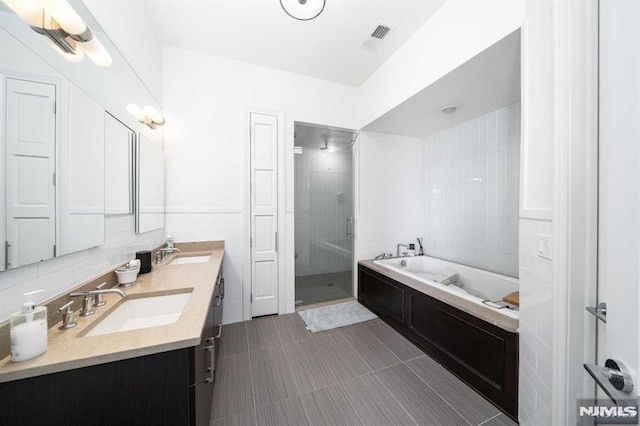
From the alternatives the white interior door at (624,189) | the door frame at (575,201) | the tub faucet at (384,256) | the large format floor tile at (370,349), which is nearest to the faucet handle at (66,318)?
→ the white interior door at (624,189)

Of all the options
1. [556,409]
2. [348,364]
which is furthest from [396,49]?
[348,364]

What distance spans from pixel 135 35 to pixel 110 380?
2.34 metres

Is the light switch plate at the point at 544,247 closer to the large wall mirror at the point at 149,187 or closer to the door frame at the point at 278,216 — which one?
the door frame at the point at 278,216

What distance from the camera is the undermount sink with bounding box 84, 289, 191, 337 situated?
3.73 ft

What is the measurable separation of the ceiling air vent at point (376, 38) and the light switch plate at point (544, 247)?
7.04 ft

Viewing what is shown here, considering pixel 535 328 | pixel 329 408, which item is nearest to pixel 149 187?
pixel 329 408

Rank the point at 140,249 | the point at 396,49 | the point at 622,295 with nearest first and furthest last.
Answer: the point at 622,295 → the point at 140,249 → the point at 396,49

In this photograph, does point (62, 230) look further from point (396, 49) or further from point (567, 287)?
point (396, 49)

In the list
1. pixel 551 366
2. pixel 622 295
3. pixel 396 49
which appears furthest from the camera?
pixel 396 49

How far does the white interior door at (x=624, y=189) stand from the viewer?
0.47 m

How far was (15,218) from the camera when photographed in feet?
2.59

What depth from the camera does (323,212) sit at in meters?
3.14

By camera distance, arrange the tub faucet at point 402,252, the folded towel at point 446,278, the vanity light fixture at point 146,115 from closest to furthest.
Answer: the vanity light fixture at point 146,115, the folded towel at point 446,278, the tub faucet at point 402,252

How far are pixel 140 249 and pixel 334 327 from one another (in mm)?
1972
